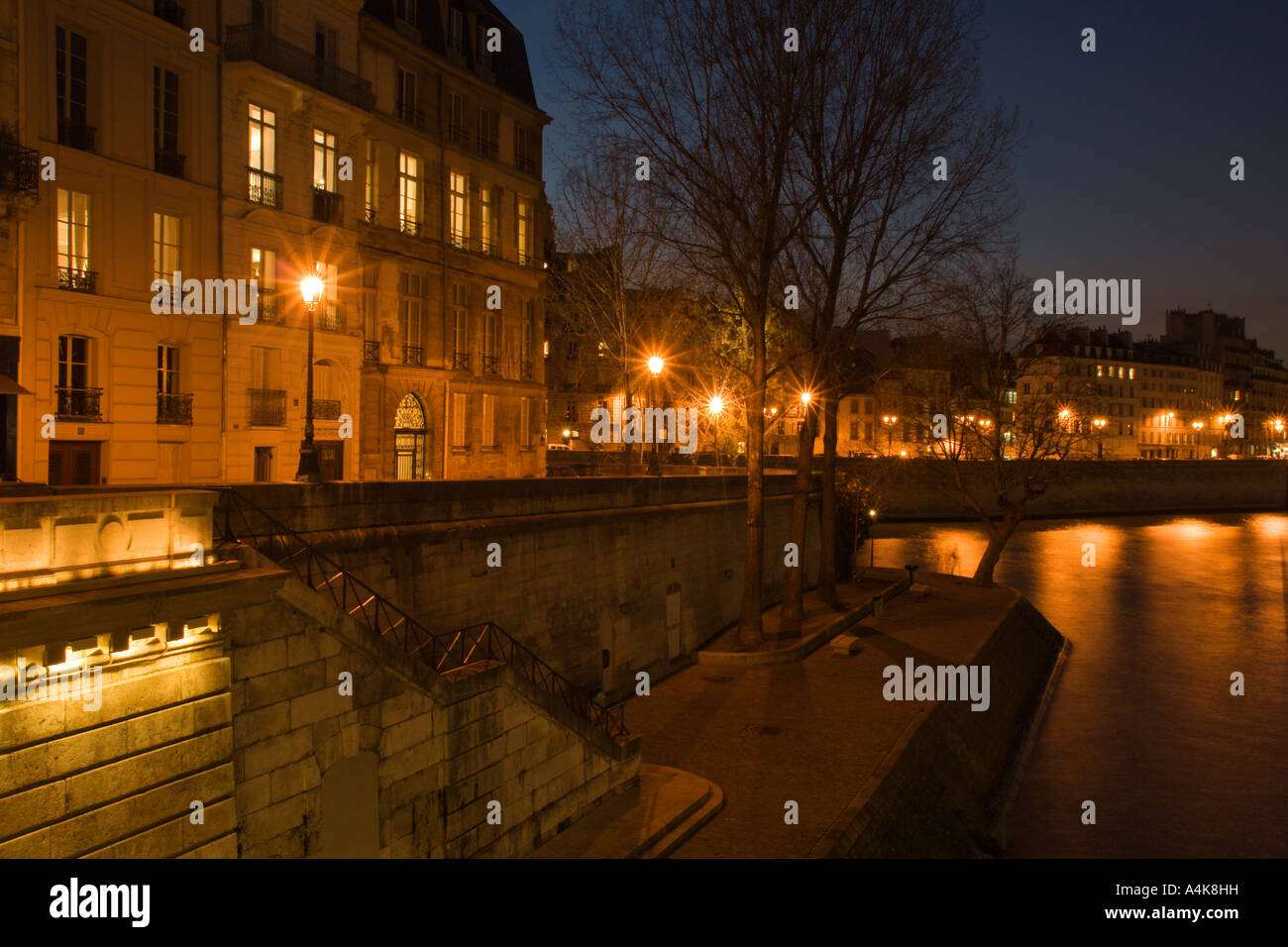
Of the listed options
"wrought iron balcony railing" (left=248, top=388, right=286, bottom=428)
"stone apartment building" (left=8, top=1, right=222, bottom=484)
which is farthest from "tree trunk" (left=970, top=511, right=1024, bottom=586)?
"stone apartment building" (left=8, top=1, right=222, bottom=484)

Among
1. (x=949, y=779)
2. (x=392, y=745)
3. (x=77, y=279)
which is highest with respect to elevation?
(x=77, y=279)

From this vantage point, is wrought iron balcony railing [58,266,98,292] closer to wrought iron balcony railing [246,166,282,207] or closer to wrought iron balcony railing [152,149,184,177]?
wrought iron balcony railing [152,149,184,177]

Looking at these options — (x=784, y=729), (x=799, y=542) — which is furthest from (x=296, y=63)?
(x=784, y=729)

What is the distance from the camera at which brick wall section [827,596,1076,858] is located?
13.2 metres

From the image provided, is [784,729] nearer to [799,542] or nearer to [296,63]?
[799,542]

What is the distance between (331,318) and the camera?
2456 cm

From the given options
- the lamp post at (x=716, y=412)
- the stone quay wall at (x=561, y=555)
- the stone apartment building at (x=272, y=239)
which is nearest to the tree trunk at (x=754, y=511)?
the stone quay wall at (x=561, y=555)

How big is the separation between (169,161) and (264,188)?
258 centimetres

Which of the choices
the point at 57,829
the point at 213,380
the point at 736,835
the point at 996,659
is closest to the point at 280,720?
the point at 57,829

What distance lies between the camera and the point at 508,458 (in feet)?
105

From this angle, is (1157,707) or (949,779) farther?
(1157,707)

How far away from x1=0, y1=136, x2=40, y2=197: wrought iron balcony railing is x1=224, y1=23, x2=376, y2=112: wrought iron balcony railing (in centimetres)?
601

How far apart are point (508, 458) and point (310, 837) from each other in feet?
76.9

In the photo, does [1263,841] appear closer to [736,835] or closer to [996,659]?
[996,659]
